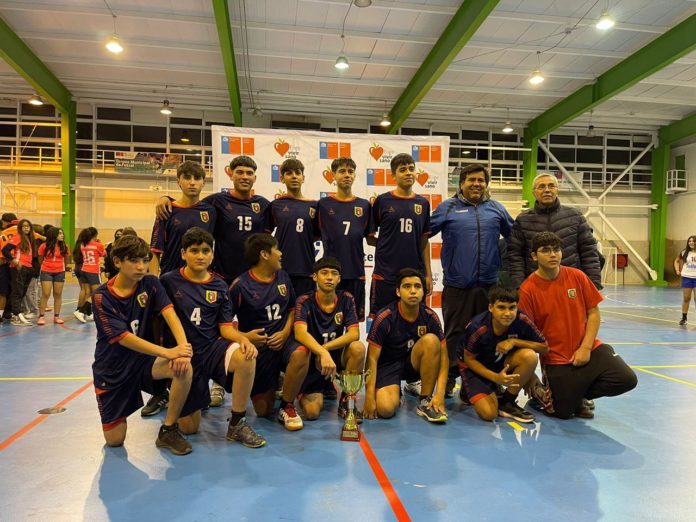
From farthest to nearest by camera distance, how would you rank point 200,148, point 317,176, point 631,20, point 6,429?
point 200,148 → point 631,20 → point 317,176 → point 6,429

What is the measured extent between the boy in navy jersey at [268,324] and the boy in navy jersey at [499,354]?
1.27 meters

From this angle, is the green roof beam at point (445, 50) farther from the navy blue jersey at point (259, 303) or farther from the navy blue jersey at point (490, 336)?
the navy blue jersey at point (259, 303)

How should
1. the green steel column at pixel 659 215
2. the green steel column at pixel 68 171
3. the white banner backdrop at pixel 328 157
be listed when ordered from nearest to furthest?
1. the white banner backdrop at pixel 328 157
2. the green steel column at pixel 68 171
3. the green steel column at pixel 659 215

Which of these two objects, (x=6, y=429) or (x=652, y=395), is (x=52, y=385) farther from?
(x=652, y=395)

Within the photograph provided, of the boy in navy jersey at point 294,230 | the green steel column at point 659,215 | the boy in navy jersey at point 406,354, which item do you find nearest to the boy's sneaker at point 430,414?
the boy in navy jersey at point 406,354

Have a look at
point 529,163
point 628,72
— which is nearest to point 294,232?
point 628,72

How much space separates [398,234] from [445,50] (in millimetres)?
9223

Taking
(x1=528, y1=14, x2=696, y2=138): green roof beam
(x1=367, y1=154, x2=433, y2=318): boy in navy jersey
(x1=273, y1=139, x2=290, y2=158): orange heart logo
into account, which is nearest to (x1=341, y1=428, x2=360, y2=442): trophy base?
(x1=367, y1=154, x2=433, y2=318): boy in navy jersey

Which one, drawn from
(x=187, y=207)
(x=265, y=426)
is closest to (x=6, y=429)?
(x=265, y=426)

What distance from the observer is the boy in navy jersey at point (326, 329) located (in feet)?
10.9

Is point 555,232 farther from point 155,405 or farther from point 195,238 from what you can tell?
point 155,405

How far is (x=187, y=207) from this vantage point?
12.1 feet

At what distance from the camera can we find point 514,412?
3443 mm

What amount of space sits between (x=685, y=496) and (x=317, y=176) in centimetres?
577
